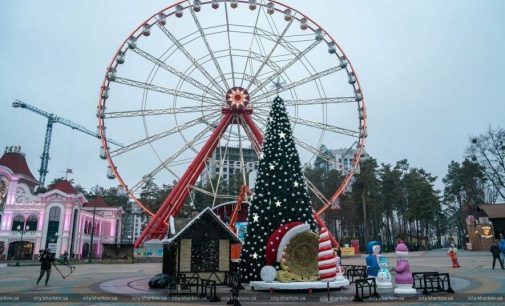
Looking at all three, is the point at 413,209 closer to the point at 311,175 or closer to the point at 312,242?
the point at 311,175

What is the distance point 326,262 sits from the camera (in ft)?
45.1

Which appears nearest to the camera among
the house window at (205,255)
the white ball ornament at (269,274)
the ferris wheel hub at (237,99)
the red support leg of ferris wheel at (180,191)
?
the white ball ornament at (269,274)

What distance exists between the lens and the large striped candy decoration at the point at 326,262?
1373 centimetres

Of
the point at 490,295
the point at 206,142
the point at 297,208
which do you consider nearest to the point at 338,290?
the point at 297,208

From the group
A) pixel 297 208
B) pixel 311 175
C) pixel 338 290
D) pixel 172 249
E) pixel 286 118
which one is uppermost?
pixel 311 175

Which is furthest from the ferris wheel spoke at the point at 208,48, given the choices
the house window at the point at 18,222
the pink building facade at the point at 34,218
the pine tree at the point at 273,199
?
the house window at the point at 18,222

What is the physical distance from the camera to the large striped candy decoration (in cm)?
1373

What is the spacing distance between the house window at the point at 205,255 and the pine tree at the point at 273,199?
1892 mm

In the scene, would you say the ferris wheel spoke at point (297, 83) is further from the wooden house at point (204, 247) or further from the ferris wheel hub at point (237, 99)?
the wooden house at point (204, 247)

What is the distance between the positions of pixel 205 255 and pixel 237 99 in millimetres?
13943

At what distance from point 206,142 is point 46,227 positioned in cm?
4089

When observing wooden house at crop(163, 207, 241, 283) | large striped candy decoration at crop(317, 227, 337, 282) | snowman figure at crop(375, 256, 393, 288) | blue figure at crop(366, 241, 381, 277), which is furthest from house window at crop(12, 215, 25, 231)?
snowman figure at crop(375, 256, 393, 288)

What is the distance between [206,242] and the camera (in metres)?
17.0

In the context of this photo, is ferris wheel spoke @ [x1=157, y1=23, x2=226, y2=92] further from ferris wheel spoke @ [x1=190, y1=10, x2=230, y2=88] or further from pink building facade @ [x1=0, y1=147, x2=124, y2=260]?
pink building facade @ [x1=0, y1=147, x2=124, y2=260]
